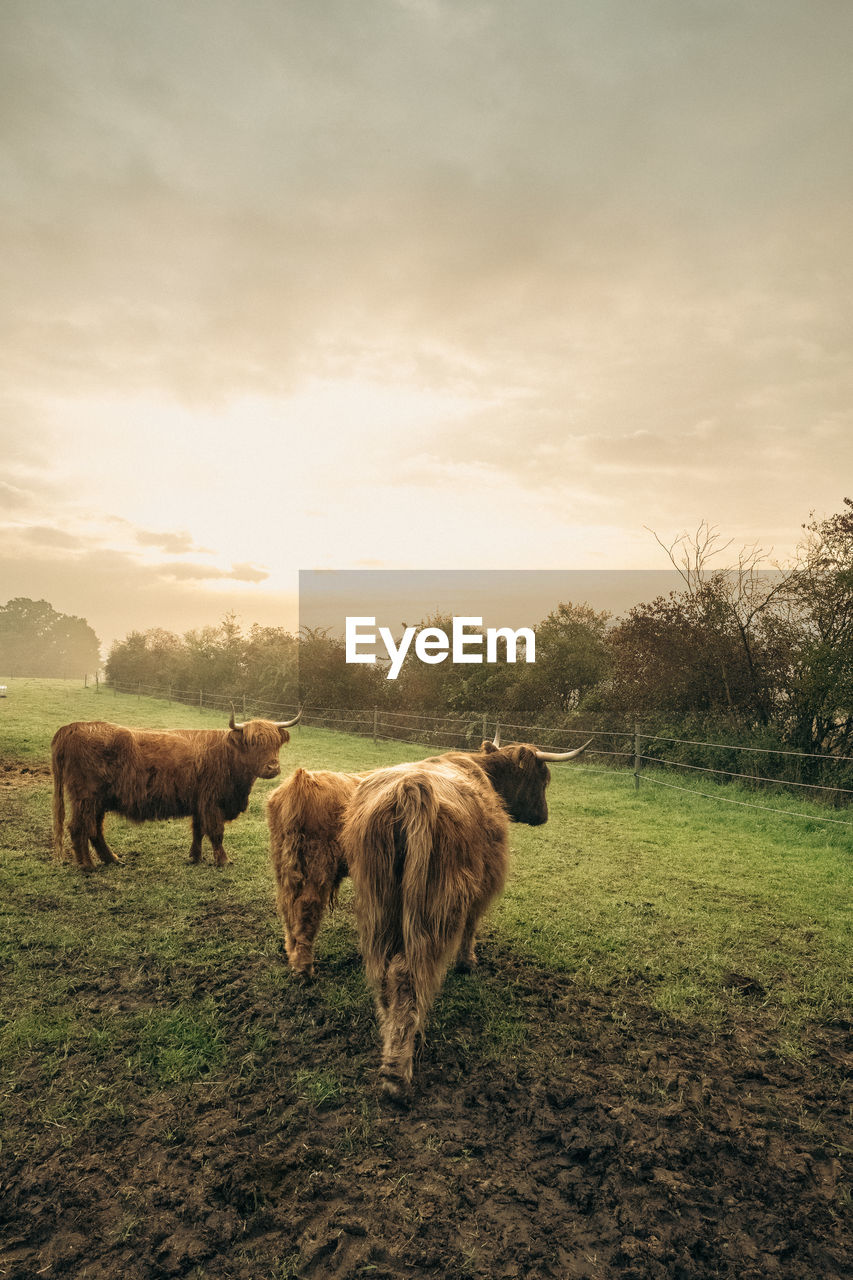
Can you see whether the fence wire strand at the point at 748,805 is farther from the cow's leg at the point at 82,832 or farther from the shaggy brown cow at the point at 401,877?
the cow's leg at the point at 82,832

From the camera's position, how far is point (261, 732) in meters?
6.51

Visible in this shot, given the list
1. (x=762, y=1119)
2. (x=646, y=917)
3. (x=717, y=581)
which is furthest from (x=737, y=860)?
(x=717, y=581)

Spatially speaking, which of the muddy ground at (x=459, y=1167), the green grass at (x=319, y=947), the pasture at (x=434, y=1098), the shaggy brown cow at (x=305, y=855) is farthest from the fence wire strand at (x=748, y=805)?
the shaggy brown cow at (x=305, y=855)

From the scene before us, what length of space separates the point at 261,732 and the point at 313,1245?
15.6 ft

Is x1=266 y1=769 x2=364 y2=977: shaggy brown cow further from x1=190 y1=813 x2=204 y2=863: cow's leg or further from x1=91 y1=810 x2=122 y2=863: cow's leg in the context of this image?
x1=91 y1=810 x2=122 y2=863: cow's leg

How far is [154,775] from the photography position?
6.17 m

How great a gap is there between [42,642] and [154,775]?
108 m

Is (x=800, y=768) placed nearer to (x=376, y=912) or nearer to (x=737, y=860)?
(x=737, y=860)

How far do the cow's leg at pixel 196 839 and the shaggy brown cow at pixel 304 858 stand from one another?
2740 mm

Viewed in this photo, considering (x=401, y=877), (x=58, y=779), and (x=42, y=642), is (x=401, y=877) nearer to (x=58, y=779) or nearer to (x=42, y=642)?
(x=58, y=779)

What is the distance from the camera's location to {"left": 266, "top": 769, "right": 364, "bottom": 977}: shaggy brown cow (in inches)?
155

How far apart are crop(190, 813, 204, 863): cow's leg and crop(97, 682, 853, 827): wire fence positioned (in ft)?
5.10

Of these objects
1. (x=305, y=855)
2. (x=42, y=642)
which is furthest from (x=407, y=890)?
(x=42, y=642)

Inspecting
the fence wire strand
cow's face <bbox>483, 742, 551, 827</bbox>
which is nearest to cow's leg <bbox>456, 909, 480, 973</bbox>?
cow's face <bbox>483, 742, 551, 827</bbox>
